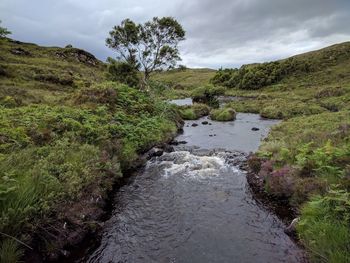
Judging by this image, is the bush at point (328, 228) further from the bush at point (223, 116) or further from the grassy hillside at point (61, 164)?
the bush at point (223, 116)

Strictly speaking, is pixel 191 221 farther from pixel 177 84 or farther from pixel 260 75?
pixel 177 84

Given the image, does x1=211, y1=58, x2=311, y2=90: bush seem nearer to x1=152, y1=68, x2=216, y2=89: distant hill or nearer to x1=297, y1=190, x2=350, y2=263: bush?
x1=152, y1=68, x2=216, y2=89: distant hill

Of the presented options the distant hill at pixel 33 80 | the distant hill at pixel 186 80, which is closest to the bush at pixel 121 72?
the distant hill at pixel 33 80

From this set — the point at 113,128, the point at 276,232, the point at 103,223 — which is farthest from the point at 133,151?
the point at 276,232

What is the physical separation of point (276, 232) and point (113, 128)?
1088 centimetres

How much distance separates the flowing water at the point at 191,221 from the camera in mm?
8008

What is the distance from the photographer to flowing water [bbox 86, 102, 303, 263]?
8.01 m

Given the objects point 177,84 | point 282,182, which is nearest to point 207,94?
point 282,182

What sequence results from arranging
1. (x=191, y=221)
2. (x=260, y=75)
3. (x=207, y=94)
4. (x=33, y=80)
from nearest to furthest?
(x=191, y=221) → (x=33, y=80) → (x=207, y=94) → (x=260, y=75)

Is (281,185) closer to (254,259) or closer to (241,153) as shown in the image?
(254,259)

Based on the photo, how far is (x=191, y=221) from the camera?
32.9ft

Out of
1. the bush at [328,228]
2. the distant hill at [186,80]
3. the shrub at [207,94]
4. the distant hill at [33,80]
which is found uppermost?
the distant hill at [33,80]

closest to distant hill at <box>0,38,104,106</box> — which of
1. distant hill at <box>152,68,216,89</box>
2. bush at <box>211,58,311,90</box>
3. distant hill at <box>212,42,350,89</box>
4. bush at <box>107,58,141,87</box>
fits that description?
bush at <box>107,58,141,87</box>

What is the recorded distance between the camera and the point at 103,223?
9.58 m
